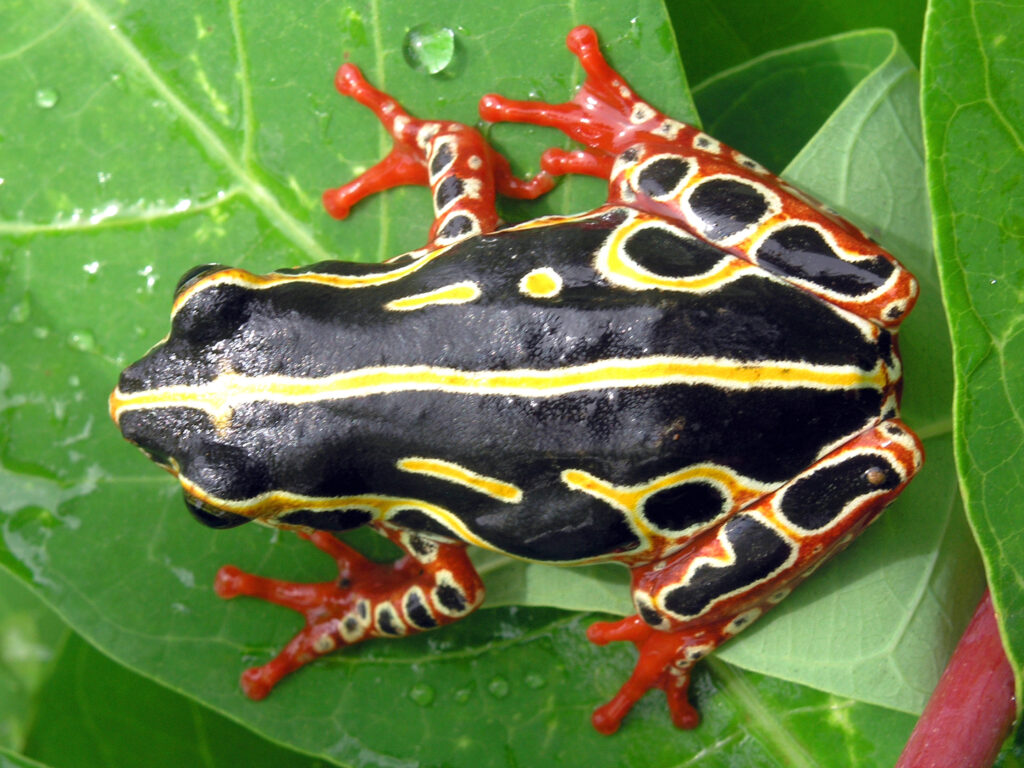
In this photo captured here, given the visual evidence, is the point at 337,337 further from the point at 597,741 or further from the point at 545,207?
the point at 597,741

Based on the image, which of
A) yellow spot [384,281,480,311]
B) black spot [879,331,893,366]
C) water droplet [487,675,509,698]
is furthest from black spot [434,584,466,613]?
black spot [879,331,893,366]

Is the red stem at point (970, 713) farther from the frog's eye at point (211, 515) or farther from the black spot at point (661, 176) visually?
the frog's eye at point (211, 515)

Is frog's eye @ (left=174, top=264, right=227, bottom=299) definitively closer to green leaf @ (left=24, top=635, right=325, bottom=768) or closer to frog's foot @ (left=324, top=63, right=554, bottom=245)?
frog's foot @ (left=324, top=63, right=554, bottom=245)

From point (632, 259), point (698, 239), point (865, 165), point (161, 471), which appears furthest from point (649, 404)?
point (161, 471)

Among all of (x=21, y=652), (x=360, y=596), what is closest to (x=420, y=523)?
(x=360, y=596)

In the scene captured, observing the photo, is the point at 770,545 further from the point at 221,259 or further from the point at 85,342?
the point at 85,342
